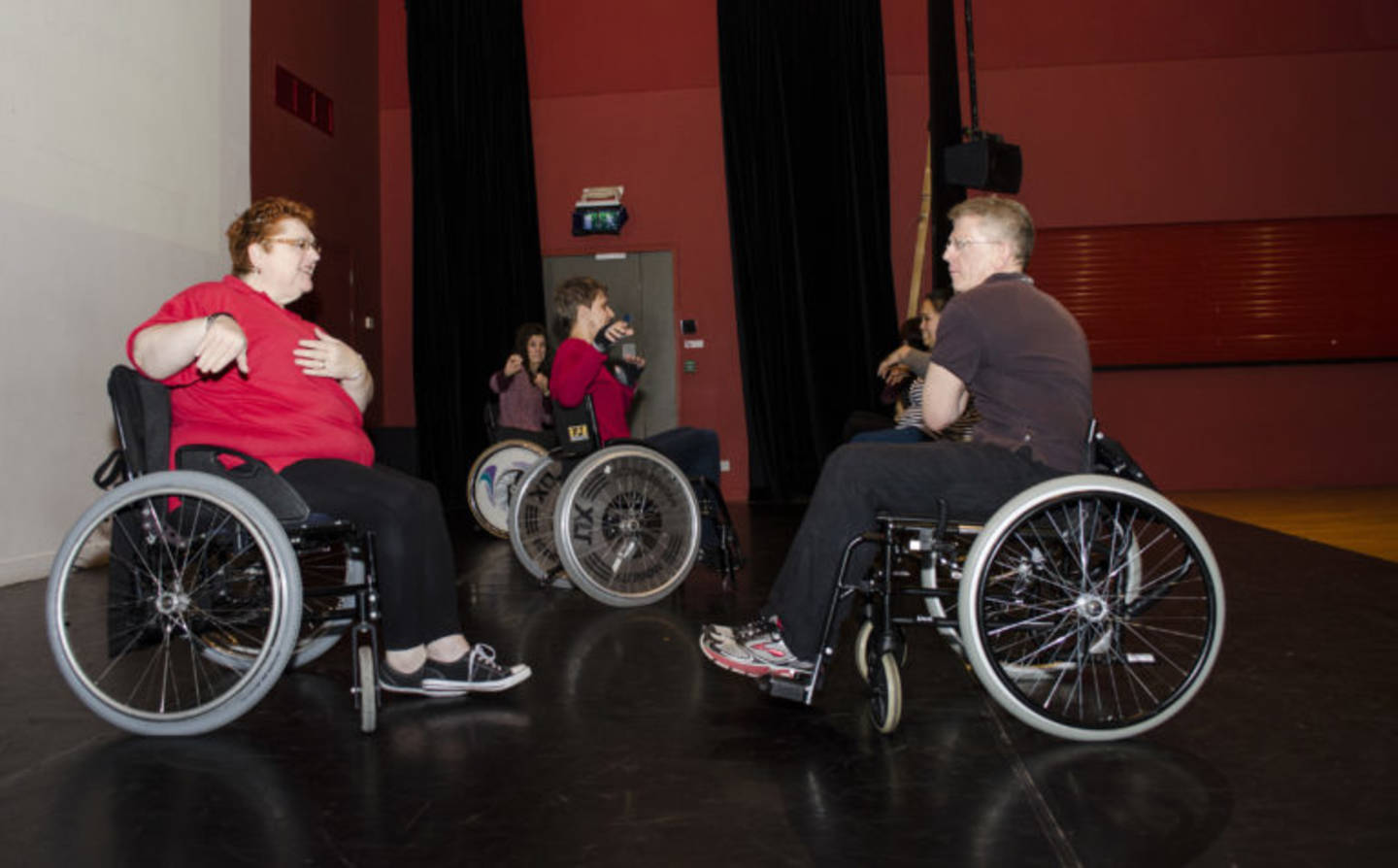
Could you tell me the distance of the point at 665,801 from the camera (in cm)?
148

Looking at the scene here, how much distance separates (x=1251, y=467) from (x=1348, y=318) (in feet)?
3.88

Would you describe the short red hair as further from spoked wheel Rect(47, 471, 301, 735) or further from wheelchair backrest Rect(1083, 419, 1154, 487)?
wheelchair backrest Rect(1083, 419, 1154, 487)

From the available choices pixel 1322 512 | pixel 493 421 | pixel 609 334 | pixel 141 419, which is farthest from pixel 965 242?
pixel 1322 512

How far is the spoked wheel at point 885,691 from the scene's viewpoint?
5.67 feet

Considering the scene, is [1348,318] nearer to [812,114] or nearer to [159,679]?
[812,114]

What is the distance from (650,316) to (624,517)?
13.4ft

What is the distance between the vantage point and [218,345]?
67.9 inches

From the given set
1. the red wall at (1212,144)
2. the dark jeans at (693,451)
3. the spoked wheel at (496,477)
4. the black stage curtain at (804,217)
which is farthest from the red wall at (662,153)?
the dark jeans at (693,451)

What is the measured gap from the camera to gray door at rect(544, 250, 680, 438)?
688 centimetres

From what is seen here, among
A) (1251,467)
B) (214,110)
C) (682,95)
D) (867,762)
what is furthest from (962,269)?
(1251,467)

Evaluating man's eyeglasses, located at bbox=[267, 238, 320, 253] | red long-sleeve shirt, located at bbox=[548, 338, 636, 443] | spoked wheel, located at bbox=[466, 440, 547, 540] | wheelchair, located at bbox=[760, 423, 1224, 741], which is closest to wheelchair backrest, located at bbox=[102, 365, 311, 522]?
man's eyeglasses, located at bbox=[267, 238, 320, 253]

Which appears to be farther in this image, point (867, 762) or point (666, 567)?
point (666, 567)

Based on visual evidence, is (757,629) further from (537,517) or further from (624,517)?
(537,517)

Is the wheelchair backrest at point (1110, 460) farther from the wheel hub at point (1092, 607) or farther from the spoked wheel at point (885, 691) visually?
the spoked wheel at point (885, 691)
